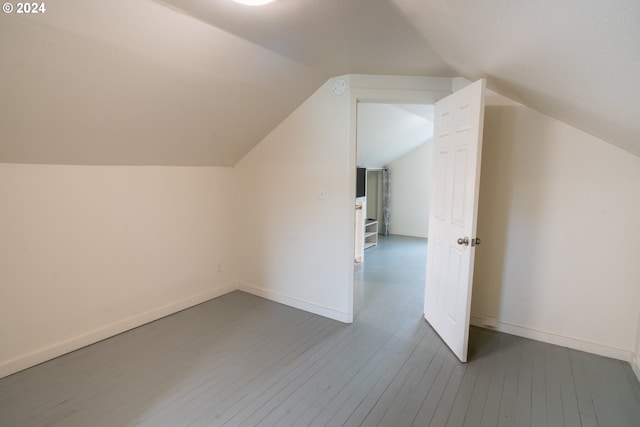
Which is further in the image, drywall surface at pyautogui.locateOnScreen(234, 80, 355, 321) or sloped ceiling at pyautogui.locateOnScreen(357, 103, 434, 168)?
sloped ceiling at pyautogui.locateOnScreen(357, 103, 434, 168)

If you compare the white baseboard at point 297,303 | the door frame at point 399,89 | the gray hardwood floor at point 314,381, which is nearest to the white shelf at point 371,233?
the white baseboard at point 297,303

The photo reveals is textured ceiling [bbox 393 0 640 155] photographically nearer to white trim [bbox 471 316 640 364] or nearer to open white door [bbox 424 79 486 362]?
open white door [bbox 424 79 486 362]

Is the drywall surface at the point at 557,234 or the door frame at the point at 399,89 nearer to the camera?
the drywall surface at the point at 557,234

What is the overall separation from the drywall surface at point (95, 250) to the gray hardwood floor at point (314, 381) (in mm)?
195

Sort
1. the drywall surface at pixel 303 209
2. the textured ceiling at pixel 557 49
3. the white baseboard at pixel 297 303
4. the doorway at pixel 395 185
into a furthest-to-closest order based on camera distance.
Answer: the doorway at pixel 395 185 < the white baseboard at pixel 297 303 < the drywall surface at pixel 303 209 < the textured ceiling at pixel 557 49

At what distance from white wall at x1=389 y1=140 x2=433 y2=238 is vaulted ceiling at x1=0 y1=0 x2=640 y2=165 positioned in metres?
4.20

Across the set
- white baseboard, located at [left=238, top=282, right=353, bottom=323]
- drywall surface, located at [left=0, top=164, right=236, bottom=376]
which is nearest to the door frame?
drywall surface, located at [left=0, top=164, right=236, bottom=376]

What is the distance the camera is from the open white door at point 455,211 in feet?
7.27

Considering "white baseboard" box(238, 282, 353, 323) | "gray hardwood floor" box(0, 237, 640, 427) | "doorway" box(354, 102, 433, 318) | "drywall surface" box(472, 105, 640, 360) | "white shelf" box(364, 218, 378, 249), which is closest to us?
"gray hardwood floor" box(0, 237, 640, 427)

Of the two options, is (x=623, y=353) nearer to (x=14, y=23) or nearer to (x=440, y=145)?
(x=440, y=145)

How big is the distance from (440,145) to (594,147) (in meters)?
1.05

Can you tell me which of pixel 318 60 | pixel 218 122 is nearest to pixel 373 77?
pixel 318 60

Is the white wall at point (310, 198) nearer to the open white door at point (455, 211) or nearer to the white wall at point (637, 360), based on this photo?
the open white door at point (455, 211)

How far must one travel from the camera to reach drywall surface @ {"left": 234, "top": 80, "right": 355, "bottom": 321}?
2922mm
